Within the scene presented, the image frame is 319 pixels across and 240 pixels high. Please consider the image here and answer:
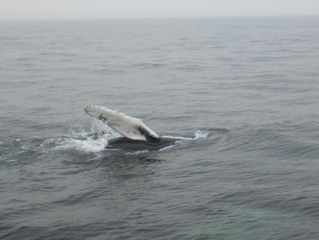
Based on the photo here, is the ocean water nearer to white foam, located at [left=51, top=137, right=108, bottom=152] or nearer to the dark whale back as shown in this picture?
white foam, located at [left=51, top=137, right=108, bottom=152]

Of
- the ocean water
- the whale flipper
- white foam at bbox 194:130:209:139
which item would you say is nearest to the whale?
the whale flipper

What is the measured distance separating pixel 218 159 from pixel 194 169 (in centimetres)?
138

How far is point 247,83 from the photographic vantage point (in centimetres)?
3378

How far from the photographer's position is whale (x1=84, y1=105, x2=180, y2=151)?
16.7 m

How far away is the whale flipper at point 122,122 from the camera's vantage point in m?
16.7

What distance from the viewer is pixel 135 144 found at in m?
17.6

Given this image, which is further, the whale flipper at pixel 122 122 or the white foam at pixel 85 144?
the white foam at pixel 85 144

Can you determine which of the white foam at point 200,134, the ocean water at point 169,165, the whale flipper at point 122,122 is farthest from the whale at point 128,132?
the white foam at point 200,134

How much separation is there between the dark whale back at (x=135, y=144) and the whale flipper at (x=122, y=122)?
0.56 feet

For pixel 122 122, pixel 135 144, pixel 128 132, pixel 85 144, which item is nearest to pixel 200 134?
pixel 135 144

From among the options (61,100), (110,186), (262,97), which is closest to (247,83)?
(262,97)

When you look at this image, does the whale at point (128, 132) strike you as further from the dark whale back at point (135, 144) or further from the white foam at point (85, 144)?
the white foam at point (85, 144)

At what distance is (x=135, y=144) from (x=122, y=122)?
1095 mm

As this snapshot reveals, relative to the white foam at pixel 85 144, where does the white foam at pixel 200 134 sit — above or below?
below
